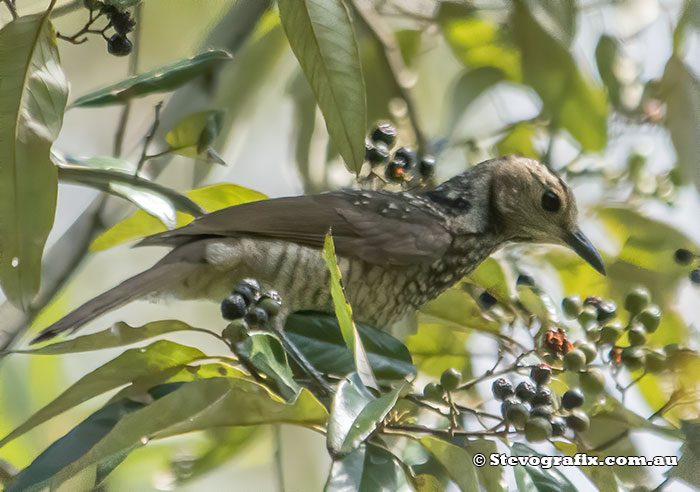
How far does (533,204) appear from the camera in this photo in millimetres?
3213

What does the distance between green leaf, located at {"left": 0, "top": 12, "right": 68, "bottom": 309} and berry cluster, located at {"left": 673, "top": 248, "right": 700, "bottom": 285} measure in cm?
208

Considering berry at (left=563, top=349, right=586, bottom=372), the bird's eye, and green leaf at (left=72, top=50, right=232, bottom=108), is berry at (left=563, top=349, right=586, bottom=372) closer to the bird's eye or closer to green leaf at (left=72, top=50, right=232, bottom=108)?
the bird's eye

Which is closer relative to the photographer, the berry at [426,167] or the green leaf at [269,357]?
the green leaf at [269,357]

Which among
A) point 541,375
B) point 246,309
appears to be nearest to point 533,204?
point 541,375

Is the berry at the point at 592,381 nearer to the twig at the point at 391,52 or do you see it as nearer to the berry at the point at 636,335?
the berry at the point at 636,335

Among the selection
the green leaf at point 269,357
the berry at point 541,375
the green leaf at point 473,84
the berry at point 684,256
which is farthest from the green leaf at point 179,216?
the berry at point 684,256

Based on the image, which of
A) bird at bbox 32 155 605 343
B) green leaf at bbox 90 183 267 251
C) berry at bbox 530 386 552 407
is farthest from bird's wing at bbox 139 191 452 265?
berry at bbox 530 386 552 407

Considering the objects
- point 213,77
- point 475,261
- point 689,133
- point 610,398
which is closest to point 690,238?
point 689,133

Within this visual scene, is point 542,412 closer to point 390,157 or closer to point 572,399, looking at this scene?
point 572,399

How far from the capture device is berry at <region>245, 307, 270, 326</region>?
2045 millimetres

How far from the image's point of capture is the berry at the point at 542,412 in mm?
1994

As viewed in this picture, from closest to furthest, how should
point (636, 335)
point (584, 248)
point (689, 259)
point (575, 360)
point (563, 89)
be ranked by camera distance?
point (575, 360) → point (636, 335) → point (689, 259) → point (584, 248) → point (563, 89)

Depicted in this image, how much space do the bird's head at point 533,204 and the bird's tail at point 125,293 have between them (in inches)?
51.3

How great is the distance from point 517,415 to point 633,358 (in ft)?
1.82
